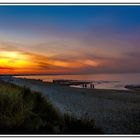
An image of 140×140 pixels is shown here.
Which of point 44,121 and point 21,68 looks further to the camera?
point 21,68

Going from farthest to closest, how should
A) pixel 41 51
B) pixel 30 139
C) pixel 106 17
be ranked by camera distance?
pixel 41 51 < pixel 106 17 < pixel 30 139

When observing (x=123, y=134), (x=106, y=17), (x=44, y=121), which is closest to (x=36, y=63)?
(x=106, y=17)

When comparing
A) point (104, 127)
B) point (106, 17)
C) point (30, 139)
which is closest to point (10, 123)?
point (30, 139)

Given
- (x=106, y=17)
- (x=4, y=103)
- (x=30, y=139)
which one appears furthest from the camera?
(x=106, y=17)

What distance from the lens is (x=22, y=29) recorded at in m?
7.34

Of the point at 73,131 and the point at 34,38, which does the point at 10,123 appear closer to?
the point at 73,131

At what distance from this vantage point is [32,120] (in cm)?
558

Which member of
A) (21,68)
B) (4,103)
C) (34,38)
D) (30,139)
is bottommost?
(30,139)

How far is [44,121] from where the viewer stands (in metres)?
5.62

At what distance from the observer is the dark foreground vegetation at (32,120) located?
5.40 metres

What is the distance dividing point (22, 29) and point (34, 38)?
32 centimetres

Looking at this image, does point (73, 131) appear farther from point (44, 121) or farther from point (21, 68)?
point (21, 68)

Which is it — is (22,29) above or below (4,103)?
above

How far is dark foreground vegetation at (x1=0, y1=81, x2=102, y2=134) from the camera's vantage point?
5.40 metres
